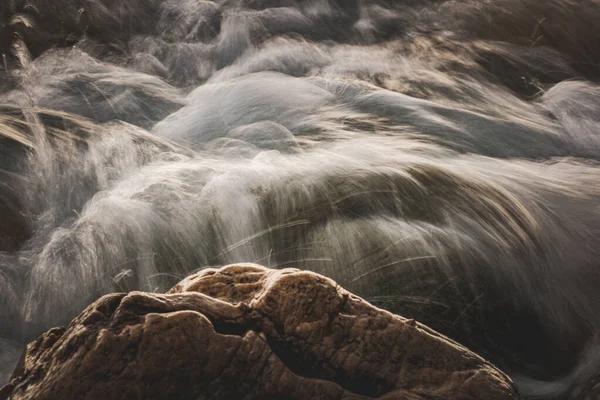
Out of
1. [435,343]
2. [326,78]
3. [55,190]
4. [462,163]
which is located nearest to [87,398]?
[435,343]

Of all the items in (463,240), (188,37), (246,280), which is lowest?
(463,240)

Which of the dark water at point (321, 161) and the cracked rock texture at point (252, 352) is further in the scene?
the dark water at point (321, 161)

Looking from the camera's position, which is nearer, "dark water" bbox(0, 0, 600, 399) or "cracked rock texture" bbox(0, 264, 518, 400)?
"cracked rock texture" bbox(0, 264, 518, 400)

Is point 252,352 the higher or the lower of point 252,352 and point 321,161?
the lower

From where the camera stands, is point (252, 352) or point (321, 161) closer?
point (252, 352)

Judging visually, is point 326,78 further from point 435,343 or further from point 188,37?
point 435,343
